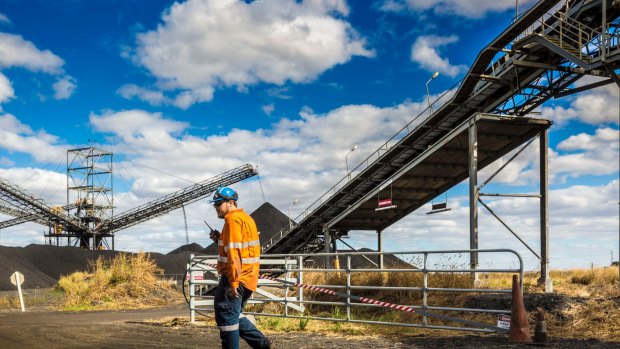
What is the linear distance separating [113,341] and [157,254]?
39591 millimetres

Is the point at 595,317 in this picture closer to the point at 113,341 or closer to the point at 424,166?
the point at 113,341

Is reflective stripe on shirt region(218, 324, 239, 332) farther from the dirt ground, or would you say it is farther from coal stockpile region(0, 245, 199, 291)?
coal stockpile region(0, 245, 199, 291)

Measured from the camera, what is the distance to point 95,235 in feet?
187

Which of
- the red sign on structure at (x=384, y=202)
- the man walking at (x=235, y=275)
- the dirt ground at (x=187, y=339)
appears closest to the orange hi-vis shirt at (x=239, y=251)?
the man walking at (x=235, y=275)

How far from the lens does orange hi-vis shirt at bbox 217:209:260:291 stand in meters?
6.74

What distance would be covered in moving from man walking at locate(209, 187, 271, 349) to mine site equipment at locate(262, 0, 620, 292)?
13090 mm

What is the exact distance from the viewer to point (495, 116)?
22.1 metres

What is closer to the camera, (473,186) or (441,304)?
(441,304)

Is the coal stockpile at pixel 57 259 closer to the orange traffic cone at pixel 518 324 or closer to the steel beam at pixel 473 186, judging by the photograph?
the steel beam at pixel 473 186

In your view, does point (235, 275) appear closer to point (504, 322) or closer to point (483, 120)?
point (504, 322)

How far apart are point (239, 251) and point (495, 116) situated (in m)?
17.2

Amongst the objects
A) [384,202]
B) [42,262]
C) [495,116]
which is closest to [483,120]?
[495,116]

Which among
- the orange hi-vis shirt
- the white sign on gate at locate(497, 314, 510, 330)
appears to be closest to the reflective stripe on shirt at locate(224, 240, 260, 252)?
the orange hi-vis shirt

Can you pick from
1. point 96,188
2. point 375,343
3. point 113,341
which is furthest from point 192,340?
point 96,188
